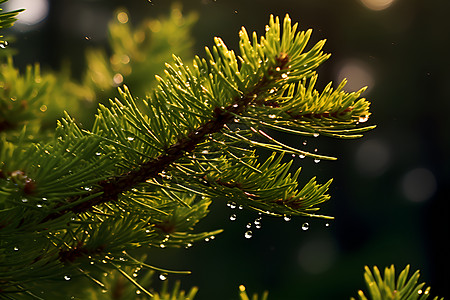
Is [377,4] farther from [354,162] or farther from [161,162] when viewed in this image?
[161,162]

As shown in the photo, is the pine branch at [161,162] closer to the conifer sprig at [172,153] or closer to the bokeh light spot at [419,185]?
the conifer sprig at [172,153]

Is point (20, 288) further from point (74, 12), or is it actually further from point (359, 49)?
point (74, 12)

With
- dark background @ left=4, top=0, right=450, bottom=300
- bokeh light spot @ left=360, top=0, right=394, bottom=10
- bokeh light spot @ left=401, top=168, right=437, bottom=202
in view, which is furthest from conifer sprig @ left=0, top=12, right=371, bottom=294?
bokeh light spot @ left=360, top=0, right=394, bottom=10

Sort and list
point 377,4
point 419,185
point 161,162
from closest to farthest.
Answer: point 161,162
point 419,185
point 377,4

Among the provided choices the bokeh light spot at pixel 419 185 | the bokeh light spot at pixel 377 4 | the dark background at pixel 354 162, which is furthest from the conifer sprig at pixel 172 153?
the bokeh light spot at pixel 377 4

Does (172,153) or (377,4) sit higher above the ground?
(377,4)

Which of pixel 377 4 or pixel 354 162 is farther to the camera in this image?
pixel 377 4

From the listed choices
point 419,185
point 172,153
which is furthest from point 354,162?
point 172,153
